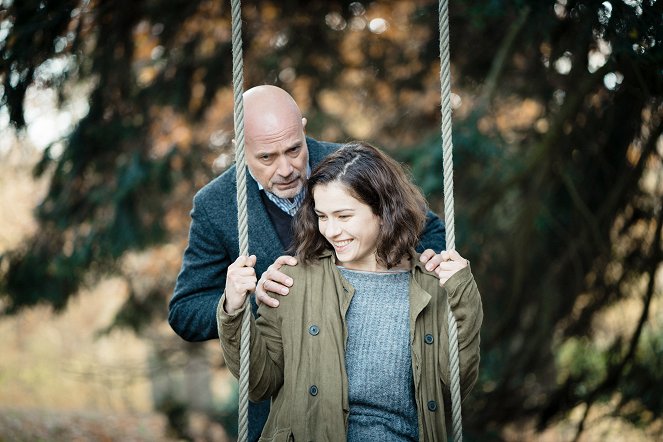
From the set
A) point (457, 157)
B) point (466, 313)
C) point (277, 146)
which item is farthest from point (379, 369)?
point (457, 157)

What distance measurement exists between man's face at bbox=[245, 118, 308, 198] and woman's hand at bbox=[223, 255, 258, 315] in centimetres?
57

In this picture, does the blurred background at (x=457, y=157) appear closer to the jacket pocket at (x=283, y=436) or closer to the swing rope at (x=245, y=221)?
the swing rope at (x=245, y=221)

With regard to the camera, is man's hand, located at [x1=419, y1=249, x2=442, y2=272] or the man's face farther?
the man's face

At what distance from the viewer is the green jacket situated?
5.72 ft

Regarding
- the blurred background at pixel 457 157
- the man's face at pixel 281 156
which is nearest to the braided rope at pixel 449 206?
the man's face at pixel 281 156

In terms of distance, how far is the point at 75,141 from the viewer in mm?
4070

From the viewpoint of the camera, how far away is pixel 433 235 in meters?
2.36

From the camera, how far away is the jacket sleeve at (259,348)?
5.63 feet

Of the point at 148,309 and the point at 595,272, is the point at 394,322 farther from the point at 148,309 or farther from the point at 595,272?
the point at 148,309

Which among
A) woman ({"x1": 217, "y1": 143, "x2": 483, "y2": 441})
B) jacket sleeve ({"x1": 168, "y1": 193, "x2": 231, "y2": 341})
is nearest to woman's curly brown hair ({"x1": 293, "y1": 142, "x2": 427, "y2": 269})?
woman ({"x1": 217, "y1": 143, "x2": 483, "y2": 441})

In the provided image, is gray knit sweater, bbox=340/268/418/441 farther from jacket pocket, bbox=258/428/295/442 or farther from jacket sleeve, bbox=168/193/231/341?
jacket sleeve, bbox=168/193/231/341

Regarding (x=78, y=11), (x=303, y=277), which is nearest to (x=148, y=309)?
(x=78, y=11)

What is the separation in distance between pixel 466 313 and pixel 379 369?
0.25 m

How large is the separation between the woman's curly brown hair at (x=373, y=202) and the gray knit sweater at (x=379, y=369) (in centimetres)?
13
